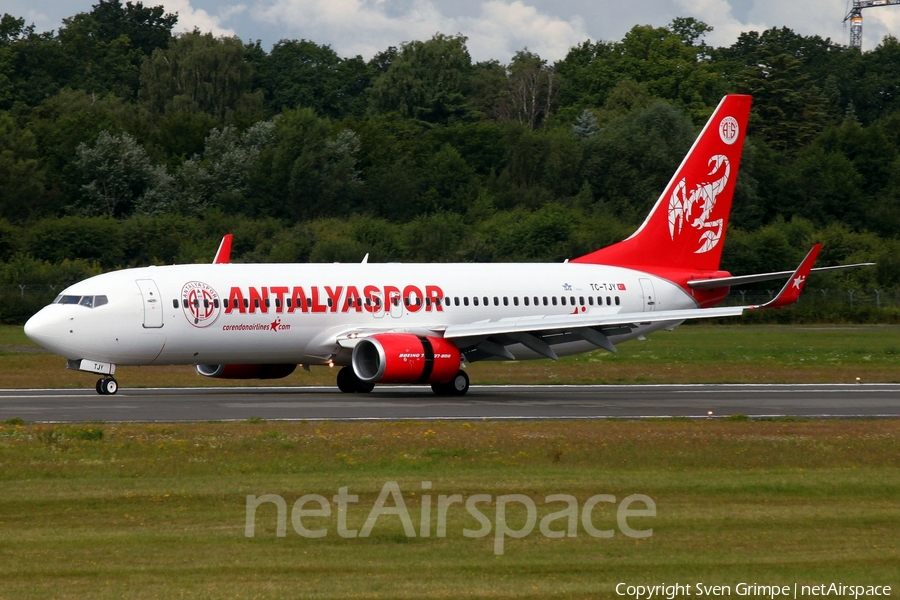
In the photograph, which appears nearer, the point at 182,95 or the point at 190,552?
the point at 190,552

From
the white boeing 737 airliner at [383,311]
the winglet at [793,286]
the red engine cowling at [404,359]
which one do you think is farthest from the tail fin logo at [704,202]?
the red engine cowling at [404,359]

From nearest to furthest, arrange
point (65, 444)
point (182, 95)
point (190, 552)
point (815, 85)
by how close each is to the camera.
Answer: point (190, 552)
point (65, 444)
point (182, 95)
point (815, 85)

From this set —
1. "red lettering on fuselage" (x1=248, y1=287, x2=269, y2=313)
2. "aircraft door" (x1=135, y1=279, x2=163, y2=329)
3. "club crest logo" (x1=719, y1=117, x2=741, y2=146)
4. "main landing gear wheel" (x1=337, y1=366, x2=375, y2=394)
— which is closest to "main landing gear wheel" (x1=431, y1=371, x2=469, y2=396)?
"main landing gear wheel" (x1=337, y1=366, x2=375, y2=394)

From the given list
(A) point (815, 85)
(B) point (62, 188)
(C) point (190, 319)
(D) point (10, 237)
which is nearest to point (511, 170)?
(B) point (62, 188)

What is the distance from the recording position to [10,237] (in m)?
75.8

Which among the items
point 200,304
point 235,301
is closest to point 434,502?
point 200,304

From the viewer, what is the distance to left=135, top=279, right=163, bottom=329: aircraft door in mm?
31891

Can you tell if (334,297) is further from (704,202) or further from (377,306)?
(704,202)

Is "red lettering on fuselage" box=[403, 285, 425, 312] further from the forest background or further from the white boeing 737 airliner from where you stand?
the forest background

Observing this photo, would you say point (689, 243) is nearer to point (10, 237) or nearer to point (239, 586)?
point (239, 586)

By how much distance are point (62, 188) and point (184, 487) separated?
7472cm

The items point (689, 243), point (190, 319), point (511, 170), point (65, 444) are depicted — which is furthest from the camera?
point (511, 170)

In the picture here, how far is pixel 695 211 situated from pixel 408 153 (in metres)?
59.7

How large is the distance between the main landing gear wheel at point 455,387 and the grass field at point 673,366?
565cm
